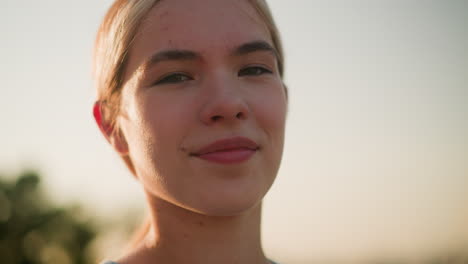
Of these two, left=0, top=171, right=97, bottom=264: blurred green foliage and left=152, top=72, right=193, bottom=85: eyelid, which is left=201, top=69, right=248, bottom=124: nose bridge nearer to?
left=152, top=72, right=193, bottom=85: eyelid

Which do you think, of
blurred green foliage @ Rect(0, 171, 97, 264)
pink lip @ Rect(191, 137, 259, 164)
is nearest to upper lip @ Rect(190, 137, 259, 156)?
pink lip @ Rect(191, 137, 259, 164)

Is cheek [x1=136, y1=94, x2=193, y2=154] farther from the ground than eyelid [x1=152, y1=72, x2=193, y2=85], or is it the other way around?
eyelid [x1=152, y1=72, x2=193, y2=85]

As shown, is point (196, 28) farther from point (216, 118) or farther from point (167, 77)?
point (216, 118)

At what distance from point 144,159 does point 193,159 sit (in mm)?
363

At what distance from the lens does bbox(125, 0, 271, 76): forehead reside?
9.13ft

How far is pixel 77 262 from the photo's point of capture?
794 inches

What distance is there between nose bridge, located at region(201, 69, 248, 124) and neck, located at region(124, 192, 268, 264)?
616 mm

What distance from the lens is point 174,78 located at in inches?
111

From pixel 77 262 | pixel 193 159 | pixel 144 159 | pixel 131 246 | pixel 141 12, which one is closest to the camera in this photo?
pixel 193 159

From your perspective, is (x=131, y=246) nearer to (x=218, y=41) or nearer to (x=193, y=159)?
(x=193, y=159)

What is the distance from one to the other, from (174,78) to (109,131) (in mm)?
754

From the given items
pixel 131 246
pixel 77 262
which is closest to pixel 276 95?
pixel 131 246

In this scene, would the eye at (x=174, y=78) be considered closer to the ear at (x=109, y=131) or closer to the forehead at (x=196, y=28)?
the forehead at (x=196, y=28)

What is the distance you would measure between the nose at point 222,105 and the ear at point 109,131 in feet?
2.51
